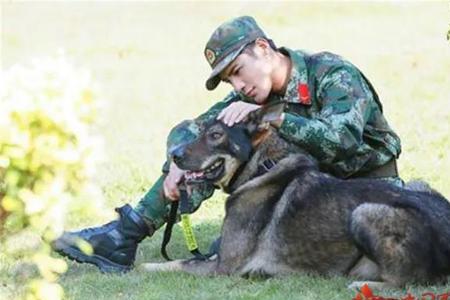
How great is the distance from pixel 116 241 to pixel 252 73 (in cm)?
136

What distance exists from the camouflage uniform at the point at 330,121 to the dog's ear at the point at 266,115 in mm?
65

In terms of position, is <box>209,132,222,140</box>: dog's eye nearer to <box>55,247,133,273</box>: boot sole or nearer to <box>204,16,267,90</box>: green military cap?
Answer: <box>204,16,267,90</box>: green military cap

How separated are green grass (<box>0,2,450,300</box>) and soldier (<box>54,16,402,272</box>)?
9.6 inches

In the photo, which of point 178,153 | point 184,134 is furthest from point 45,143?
point 184,134

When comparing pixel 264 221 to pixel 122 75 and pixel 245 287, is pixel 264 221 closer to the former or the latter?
pixel 245 287

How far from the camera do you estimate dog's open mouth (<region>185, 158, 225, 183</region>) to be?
5910 mm

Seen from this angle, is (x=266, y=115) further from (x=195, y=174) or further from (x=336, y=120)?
(x=195, y=174)

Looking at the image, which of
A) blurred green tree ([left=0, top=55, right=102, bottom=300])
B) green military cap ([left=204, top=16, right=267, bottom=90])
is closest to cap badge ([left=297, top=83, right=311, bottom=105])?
green military cap ([left=204, top=16, right=267, bottom=90])

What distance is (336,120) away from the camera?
5879 mm

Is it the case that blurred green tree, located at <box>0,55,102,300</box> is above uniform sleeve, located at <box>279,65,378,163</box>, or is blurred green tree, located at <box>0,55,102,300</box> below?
above

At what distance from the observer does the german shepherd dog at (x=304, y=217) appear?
536cm

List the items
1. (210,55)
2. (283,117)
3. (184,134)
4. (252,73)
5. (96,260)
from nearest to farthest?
(283,117) < (252,73) < (210,55) < (96,260) < (184,134)

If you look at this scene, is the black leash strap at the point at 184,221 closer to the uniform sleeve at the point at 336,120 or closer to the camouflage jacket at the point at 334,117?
the camouflage jacket at the point at 334,117

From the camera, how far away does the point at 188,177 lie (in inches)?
A: 238
